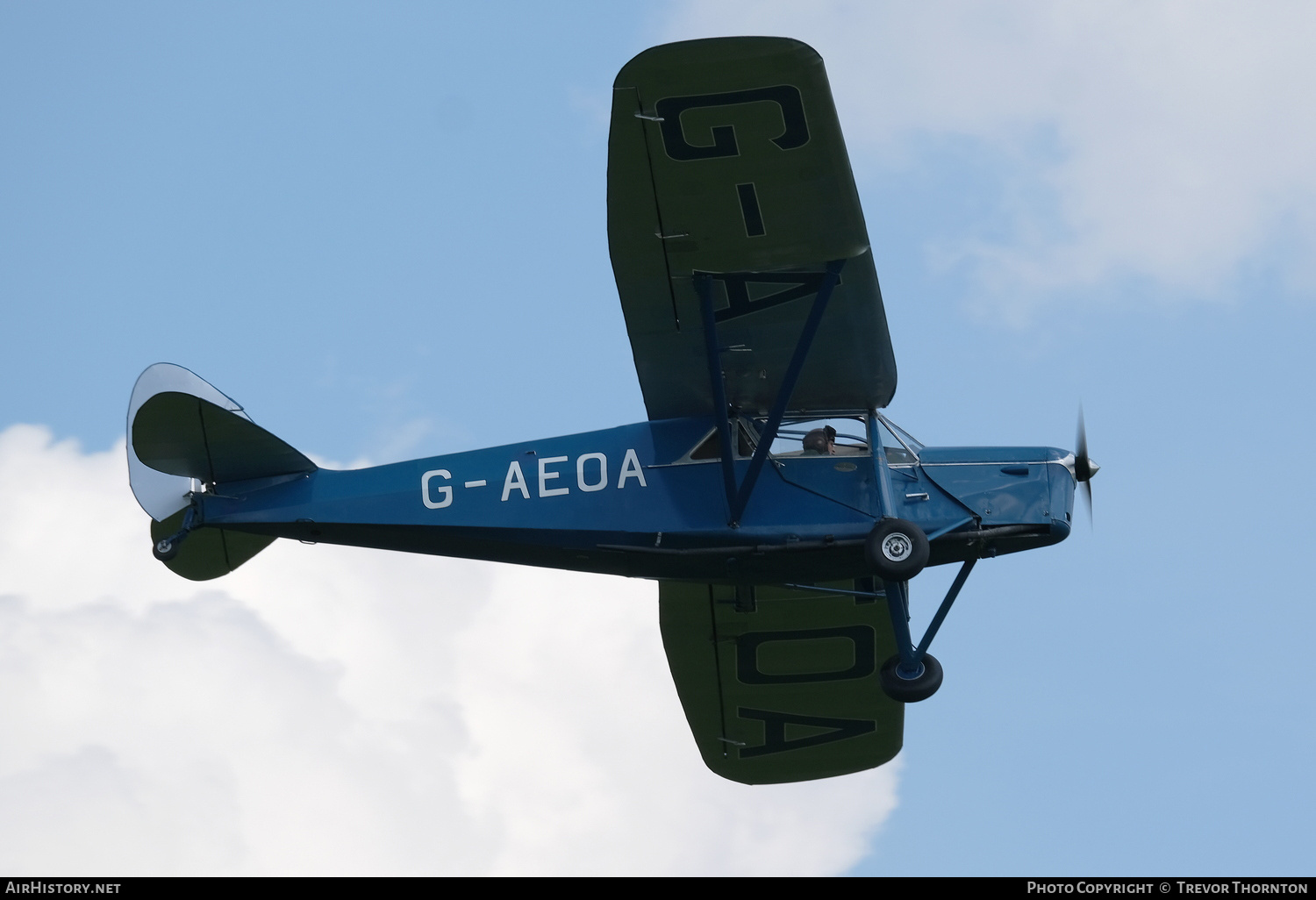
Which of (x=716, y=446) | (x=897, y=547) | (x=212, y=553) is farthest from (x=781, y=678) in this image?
(x=212, y=553)

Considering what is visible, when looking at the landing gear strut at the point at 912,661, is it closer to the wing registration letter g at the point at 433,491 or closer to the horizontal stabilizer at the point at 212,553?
the wing registration letter g at the point at 433,491

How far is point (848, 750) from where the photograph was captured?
16.5 meters

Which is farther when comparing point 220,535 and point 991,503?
point 220,535

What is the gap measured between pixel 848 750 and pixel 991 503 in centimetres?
441

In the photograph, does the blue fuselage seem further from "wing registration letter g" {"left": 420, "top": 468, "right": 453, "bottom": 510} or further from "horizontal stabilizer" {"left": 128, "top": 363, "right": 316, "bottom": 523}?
"horizontal stabilizer" {"left": 128, "top": 363, "right": 316, "bottom": 523}

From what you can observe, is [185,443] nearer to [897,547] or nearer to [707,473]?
[707,473]

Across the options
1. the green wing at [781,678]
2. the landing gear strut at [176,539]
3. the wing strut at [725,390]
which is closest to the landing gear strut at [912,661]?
the wing strut at [725,390]

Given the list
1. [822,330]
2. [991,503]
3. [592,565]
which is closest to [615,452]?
[592,565]

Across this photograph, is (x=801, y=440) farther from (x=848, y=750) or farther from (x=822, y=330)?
(x=848, y=750)

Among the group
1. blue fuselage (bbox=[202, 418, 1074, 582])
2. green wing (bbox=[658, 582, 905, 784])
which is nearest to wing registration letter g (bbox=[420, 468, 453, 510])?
blue fuselage (bbox=[202, 418, 1074, 582])

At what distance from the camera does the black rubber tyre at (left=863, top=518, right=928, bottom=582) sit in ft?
40.5

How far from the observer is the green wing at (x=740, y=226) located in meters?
10.9

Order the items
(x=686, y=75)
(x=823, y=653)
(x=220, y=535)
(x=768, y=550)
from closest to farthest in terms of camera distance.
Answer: (x=686, y=75) < (x=768, y=550) < (x=220, y=535) < (x=823, y=653)

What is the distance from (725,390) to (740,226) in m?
1.65
